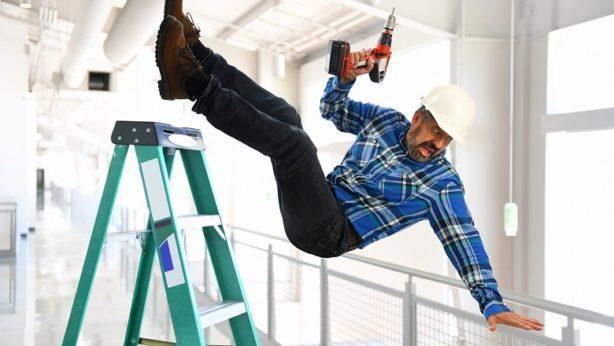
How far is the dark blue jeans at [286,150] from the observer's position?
1.66 metres

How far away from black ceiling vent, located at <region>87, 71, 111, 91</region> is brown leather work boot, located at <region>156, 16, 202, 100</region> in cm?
1011

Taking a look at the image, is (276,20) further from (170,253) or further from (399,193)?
(170,253)

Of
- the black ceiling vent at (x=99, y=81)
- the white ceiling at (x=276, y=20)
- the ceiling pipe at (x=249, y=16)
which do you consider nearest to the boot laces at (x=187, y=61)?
the white ceiling at (x=276, y=20)

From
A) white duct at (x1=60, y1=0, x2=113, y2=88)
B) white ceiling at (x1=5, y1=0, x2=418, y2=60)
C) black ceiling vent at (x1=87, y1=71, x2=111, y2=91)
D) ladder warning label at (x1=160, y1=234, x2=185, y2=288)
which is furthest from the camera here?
black ceiling vent at (x1=87, y1=71, x2=111, y2=91)

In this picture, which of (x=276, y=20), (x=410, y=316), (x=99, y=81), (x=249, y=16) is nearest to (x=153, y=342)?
(x=410, y=316)

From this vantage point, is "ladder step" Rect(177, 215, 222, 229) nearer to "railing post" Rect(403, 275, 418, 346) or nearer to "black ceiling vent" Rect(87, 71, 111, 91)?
"railing post" Rect(403, 275, 418, 346)

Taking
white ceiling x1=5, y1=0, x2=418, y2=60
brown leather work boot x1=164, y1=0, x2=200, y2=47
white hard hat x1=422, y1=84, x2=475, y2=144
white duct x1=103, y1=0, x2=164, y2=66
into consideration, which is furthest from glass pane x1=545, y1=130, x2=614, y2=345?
brown leather work boot x1=164, y1=0, x2=200, y2=47

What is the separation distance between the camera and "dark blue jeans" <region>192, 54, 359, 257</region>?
5.46 ft

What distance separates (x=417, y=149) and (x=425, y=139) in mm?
43

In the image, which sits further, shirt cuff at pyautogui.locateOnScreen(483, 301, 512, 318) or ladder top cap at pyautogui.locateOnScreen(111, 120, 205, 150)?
ladder top cap at pyautogui.locateOnScreen(111, 120, 205, 150)

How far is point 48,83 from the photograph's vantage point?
12516mm

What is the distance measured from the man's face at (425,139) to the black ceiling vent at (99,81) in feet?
33.6

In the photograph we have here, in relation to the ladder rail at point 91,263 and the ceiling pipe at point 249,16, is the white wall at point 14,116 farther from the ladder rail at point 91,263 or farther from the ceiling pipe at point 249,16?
the ladder rail at point 91,263

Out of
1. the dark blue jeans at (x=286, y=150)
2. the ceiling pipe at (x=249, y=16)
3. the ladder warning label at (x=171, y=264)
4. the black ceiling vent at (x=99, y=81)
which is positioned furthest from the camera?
the black ceiling vent at (x=99, y=81)
